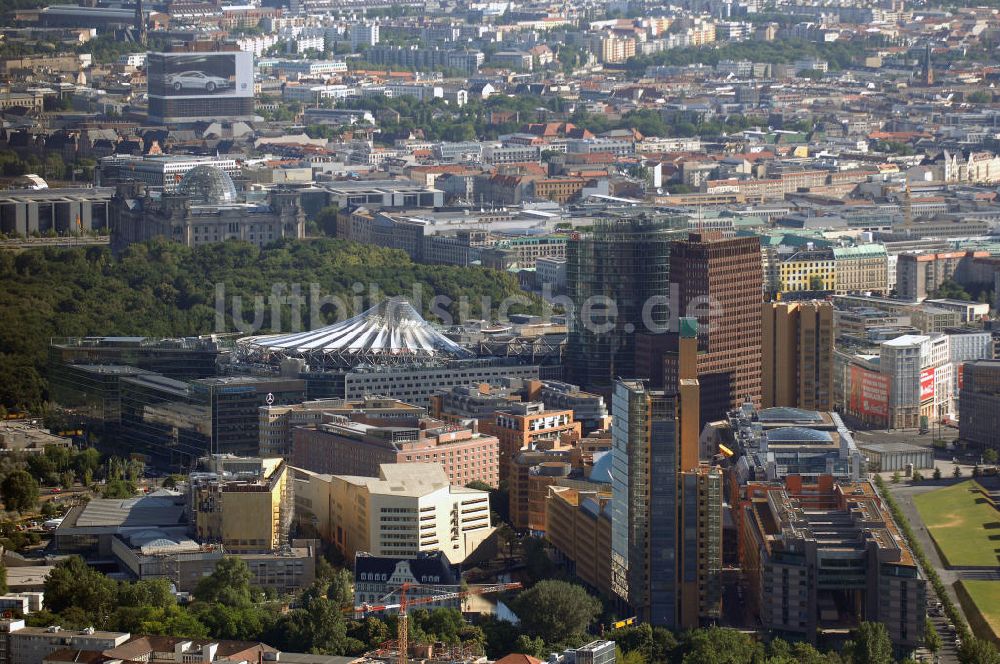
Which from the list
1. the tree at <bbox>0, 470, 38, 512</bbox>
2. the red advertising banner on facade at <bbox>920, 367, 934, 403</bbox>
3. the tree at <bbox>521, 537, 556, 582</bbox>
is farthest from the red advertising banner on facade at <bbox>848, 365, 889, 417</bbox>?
the tree at <bbox>0, 470, 38, 512</bbox>

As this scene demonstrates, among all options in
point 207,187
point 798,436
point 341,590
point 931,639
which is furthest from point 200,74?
point 931,639

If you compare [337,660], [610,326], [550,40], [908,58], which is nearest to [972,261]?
[610,326]

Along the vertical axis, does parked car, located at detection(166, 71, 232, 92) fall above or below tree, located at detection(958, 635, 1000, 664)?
above

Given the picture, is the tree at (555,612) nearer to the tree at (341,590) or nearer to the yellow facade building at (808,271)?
the tree at (341,590)

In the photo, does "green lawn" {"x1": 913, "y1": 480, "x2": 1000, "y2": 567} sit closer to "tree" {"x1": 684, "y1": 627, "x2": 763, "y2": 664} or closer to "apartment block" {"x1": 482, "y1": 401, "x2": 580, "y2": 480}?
"apartment block" {"x1": 482, "y1": 401, "x2": 580, "y2": 480}

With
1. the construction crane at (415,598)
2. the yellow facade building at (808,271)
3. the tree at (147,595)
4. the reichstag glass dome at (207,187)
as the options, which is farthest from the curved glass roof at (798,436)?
the reichstag glass dome at (207,187)

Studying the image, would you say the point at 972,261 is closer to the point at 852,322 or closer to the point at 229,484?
the point at 852,322

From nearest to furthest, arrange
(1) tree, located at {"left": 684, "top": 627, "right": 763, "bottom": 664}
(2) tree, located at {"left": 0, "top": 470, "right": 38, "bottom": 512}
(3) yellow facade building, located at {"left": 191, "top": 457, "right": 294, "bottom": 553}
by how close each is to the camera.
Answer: (1) tree, located at {"left": 684, "top": 627, "right": 763, "bottom": 664} → (3) yellow facade building, located at {"left": 191, "top": 457, "right": 294, "bottom": 553} → (2) tree, located at {"left": 0, "top": 470, "right": 38, "bottom": 512}
